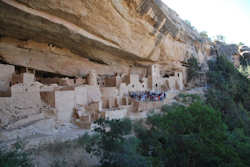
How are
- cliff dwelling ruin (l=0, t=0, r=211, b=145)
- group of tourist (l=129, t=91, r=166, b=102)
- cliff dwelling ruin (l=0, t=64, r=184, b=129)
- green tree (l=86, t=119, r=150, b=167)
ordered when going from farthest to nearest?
group of tourist (l=129, t=91, r=166, b=102) < cliff dwelling ruin (l=0, t=0, r=211, b=145) < cliff dwelling ruin (l=0, t=64, r=184, b=129) < green tree (l=86, t=119, r=150, b=167)

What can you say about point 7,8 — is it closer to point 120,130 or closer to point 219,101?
point 120,130

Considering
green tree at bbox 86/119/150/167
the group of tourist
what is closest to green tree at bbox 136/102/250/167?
green tree at bbox 86/119/150/167

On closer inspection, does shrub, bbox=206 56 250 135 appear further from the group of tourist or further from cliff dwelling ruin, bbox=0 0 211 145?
the group of tourist

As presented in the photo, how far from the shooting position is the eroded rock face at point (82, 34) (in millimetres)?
6531

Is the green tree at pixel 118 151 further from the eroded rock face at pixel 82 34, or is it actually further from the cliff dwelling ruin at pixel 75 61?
the eroded rock face at pixel 82 34

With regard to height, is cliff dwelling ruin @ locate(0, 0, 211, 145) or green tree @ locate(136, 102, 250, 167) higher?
cliff dwelling ruin @ locate(0, 0, 211, 145)

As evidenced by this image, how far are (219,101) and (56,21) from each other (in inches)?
523

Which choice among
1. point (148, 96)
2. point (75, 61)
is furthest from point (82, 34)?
point (148, 96)

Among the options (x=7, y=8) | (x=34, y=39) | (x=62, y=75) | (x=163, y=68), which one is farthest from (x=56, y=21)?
(x=163, y=68)

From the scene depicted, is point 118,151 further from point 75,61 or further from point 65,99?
point 75,61

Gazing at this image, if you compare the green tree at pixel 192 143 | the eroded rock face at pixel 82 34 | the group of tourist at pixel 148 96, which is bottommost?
the green tree at pixel 192 143

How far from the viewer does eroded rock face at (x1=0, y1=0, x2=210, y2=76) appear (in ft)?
21.4

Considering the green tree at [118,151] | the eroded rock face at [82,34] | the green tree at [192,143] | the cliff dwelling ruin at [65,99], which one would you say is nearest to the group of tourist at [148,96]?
the cliff dwelling ruin at [65,99]

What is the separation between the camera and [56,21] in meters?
6.93
